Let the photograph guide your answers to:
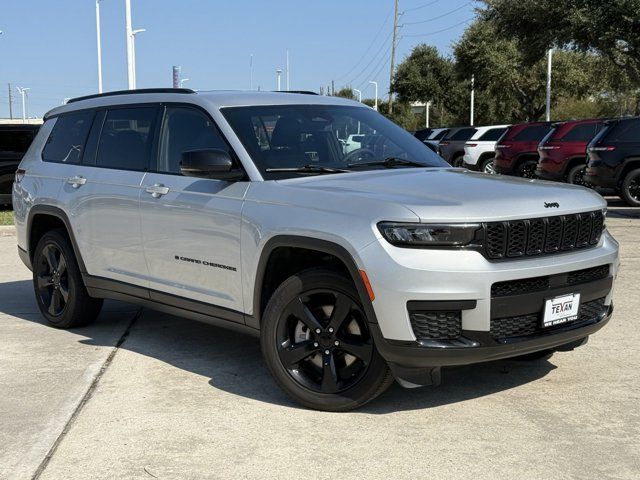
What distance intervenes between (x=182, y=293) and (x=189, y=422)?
1.22 m

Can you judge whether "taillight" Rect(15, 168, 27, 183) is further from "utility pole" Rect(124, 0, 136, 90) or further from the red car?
"utility pole" Rect(124, 0, 136, 90)

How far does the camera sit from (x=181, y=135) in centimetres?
596

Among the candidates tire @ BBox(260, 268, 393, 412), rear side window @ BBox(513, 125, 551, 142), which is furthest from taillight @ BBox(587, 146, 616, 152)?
tire @ BBox(260, 268, 393, 412)

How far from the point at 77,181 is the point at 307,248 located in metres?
2.60

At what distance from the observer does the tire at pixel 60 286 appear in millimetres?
6902

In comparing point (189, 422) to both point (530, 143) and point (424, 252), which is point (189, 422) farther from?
point (530, 143)

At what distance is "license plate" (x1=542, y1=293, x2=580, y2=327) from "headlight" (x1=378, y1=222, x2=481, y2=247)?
0.61m

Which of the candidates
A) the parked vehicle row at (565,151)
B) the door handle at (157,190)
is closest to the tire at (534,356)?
the door handle at (157,190)

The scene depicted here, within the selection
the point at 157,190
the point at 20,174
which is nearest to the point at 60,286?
the point at 20,174

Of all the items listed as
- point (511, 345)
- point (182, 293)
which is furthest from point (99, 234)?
point (511, 345)

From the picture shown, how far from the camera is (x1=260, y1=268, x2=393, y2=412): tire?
15.5 ft

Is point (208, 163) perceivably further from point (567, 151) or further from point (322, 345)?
point (567, 151)

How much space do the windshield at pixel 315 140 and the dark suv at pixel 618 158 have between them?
10485mm

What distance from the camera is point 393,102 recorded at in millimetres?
72312
